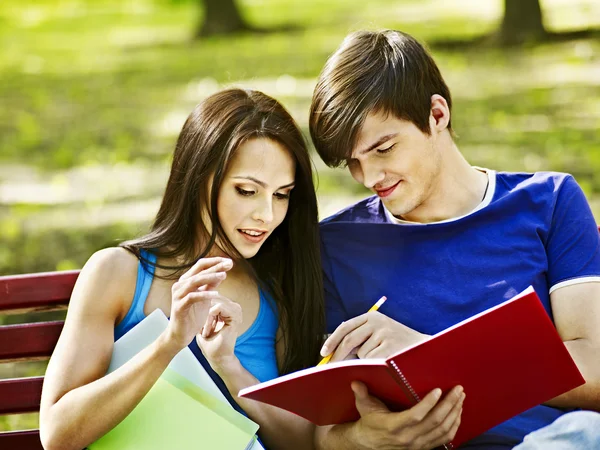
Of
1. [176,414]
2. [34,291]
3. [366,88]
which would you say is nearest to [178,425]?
[176,414]

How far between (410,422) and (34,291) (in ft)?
4.08

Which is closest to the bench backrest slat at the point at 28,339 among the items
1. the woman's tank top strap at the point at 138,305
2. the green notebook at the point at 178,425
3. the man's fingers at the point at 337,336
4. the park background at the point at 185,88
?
the woman's tank top strap at the point at 138,305

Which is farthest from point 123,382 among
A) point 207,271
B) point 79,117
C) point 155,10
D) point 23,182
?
point 155,10

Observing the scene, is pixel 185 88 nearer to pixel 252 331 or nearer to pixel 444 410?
pixel 252 331

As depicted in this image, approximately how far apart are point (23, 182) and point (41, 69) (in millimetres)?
4148

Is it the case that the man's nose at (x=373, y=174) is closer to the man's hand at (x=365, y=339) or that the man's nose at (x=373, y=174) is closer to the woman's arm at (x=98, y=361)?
the man's hand at (x=365, y=339)

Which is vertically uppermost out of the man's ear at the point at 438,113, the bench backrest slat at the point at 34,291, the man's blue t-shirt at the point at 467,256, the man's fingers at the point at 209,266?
the man's ear at the point at 438,113

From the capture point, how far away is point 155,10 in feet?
50.0

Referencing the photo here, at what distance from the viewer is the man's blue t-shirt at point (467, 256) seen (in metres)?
2.79

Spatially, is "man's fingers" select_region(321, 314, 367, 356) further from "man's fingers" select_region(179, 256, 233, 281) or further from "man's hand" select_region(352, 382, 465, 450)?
"man's fingers" select_region(179, 256, 233, 281)

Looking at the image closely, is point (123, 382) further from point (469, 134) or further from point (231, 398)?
point (469, 134)

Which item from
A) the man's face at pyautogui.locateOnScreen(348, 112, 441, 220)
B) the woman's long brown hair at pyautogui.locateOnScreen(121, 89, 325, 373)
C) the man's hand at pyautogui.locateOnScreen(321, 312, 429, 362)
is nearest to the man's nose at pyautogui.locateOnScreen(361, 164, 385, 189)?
the man's face at pyautogui.locateOnScreen(348, 112, 441, 220)

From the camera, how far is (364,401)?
2383 millimetres

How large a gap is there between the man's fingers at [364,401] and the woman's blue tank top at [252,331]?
43cm
